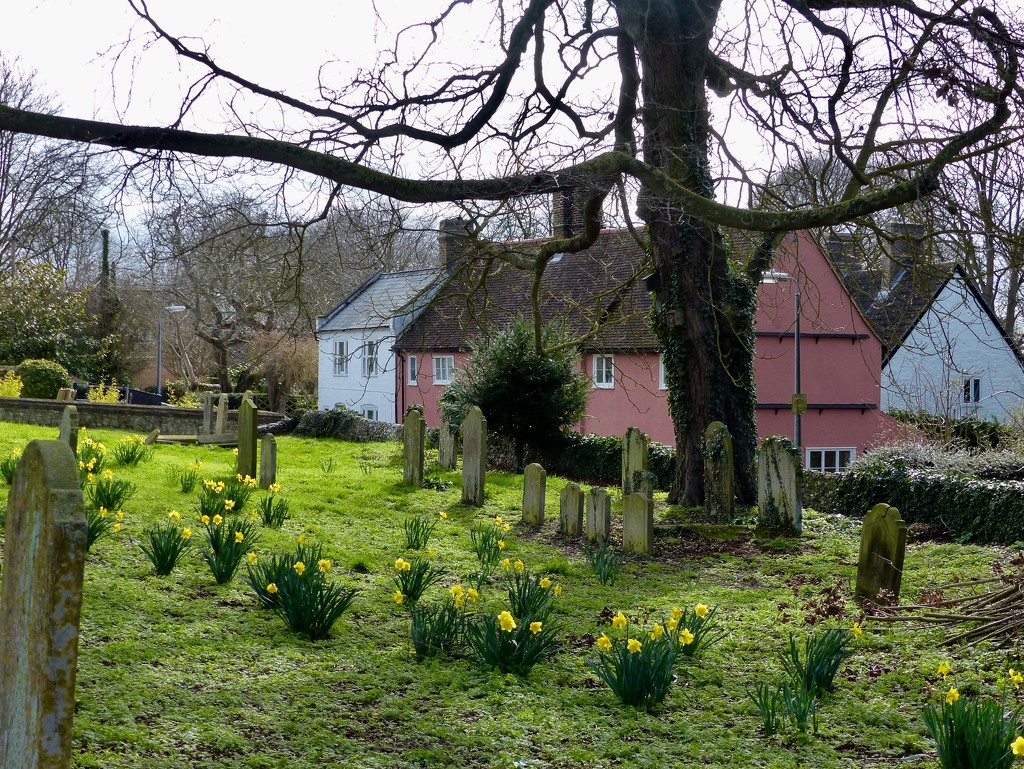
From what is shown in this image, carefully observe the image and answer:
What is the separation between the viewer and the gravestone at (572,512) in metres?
10.4

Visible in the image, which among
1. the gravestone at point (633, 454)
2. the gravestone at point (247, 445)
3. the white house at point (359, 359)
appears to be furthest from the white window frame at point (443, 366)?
the gravestone at point (247, 445)

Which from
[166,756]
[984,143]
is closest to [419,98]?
[984,143]

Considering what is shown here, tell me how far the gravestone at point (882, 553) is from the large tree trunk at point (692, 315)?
5428mm

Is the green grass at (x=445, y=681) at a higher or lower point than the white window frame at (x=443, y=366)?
lower

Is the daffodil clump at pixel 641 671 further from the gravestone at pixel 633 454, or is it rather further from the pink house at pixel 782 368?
the pink house at pixel 782 368

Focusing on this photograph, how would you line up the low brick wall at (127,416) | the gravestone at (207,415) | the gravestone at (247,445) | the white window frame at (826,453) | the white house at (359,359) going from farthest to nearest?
the white house at (359,359) → the white window frame at (826,453) → the low brick wall at (127,416) → the gravestone at (207,415) → the gravestone at (247,445)

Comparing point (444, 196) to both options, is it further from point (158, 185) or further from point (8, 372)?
point (8, 372)

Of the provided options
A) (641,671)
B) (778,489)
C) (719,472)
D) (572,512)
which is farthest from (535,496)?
(641,671)

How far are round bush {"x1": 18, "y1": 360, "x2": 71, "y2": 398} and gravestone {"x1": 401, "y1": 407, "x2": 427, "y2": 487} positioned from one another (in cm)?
2033

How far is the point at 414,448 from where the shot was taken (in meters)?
13.9

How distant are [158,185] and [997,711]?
641 cm

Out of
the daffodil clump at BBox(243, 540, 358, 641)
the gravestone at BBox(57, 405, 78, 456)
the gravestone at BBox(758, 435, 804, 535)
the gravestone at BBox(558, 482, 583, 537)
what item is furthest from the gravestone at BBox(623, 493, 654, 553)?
the gravestone at BBox(57, 405, 78, 456)

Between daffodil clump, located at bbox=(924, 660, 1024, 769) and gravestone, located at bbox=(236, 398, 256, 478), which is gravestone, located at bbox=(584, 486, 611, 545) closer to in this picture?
gravestone, located at bbox=(236, 398, 256, 478)

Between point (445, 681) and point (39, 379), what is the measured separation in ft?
92.6
